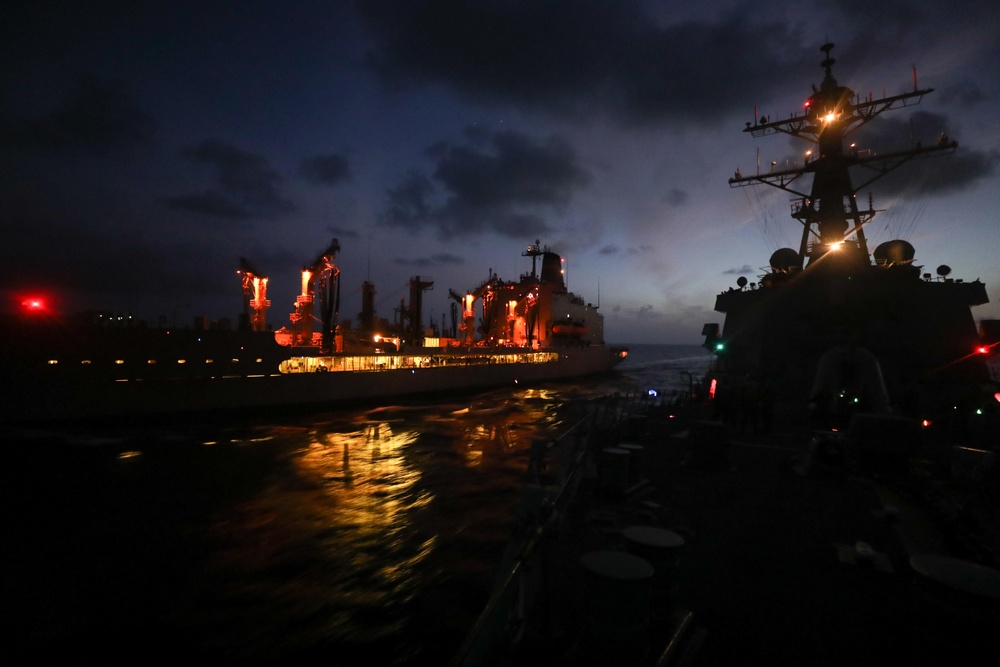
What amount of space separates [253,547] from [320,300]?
30386 millimetres

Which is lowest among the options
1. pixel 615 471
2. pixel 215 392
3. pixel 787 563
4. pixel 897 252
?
pixel 787 563

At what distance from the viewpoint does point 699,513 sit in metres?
6.59

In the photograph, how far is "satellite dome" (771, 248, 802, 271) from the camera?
21078mm

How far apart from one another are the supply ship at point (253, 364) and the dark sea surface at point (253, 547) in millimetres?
4327

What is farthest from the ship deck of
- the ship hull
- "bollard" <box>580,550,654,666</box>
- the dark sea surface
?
the ship hull

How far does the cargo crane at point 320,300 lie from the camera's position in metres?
35.3

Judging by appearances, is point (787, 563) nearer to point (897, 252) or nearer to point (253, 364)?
point (897, 252)

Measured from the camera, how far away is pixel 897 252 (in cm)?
1917

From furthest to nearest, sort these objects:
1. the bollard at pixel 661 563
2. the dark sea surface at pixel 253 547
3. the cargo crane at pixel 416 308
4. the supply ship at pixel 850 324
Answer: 1. the cargo crane at pixel 416 308
2. the supply ship at pixel 850 324
3. the dark sea surface at pixel 253 547
4. the bollard at pixel 661 563

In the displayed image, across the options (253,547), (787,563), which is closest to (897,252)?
(787,563)

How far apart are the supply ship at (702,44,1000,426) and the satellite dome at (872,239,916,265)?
0.12ft

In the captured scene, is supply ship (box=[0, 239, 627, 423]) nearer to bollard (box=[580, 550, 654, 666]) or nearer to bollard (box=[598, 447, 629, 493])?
bollard (box=[598, 447, 629, 493])

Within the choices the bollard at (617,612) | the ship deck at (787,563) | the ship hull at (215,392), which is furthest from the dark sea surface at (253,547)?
the ship hull at (215,392)

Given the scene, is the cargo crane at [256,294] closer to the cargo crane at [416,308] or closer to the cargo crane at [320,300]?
the cargo crane at [320,300]
